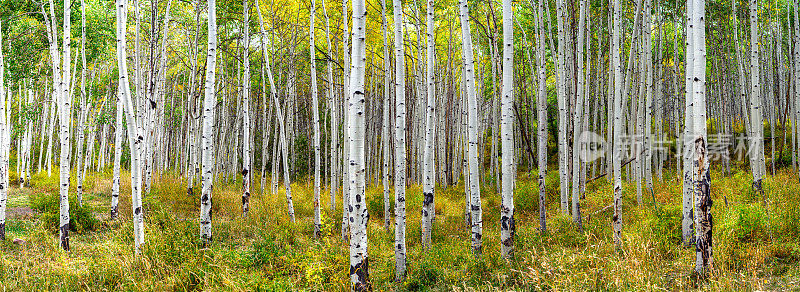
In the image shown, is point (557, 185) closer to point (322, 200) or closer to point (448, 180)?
point (448, 180)

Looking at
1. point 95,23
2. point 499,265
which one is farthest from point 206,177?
point 95,23

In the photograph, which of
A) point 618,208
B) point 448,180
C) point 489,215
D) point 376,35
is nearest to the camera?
point 618,208

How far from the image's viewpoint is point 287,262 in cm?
497

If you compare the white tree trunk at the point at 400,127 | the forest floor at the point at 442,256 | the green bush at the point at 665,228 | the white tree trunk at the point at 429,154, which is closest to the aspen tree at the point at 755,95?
the forest floor at the point at 442,256

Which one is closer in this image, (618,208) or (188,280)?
(188,280)

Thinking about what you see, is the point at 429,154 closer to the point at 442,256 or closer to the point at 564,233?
the point at 442,256

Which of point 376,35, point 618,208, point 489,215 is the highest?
point 376,35

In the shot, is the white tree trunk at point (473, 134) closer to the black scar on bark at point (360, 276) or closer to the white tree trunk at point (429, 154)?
the white tree trunk at point (429, 154)

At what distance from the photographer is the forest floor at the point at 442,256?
156 inches

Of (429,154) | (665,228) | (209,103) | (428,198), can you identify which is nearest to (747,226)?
(665,228)

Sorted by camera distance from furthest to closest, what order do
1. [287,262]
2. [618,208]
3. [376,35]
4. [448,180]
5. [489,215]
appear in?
[448,180] < [376,35] < [489,215] < [618,208] < [287,262]

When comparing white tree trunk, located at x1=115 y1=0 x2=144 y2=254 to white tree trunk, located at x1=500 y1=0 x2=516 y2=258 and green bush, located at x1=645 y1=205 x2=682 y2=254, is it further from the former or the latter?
green bush, located at x1=645 y1=205 x2=682 y2=254

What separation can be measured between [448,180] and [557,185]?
3.78m

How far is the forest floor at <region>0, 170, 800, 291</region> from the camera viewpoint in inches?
156
